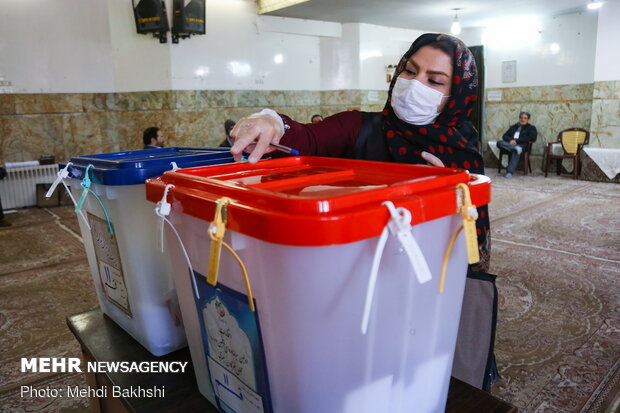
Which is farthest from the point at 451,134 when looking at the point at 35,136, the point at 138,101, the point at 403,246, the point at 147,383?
the point at 35,136

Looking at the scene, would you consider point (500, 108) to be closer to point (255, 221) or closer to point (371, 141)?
point (371, 141)

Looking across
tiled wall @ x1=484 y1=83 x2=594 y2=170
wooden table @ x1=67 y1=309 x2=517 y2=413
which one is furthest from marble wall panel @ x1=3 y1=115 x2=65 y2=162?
tiled wall @ x1=484 y1=83 x2=594 y2=170

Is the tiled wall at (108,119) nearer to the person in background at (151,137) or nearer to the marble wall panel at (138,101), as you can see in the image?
the marble wall panel at (138,101)

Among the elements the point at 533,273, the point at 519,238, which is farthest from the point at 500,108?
the point at 533,273

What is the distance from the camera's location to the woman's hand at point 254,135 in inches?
34.6

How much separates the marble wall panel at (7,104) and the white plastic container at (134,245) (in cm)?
567

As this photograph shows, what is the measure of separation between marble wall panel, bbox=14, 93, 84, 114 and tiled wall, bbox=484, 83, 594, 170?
6.91 meters

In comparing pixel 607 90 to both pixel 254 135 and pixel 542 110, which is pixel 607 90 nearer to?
pixel 542 110

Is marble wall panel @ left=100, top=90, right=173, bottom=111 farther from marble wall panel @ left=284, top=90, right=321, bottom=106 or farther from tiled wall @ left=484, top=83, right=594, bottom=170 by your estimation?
tiled wall @ left=484, top=83, right=594, bottom=170

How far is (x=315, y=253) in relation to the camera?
19.8 inches

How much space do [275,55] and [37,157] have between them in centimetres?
373

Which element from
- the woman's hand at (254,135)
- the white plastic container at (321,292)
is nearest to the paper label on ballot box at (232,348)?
the white plastic container at (321,292)

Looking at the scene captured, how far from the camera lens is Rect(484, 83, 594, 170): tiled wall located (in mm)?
7590

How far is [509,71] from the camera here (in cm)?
837
